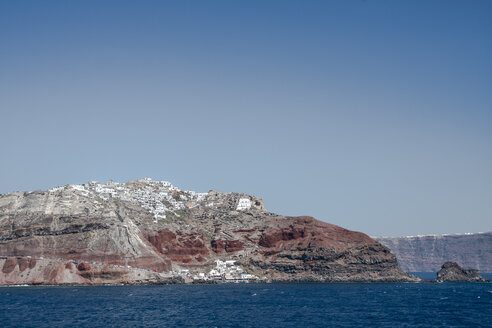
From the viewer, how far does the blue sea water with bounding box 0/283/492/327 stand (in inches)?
3479

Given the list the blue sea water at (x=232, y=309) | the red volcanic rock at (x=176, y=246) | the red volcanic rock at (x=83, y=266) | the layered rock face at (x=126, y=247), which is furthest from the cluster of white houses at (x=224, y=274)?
the blue sea water at (x=232, y=309)

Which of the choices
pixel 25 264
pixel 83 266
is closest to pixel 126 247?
pixel 83 266

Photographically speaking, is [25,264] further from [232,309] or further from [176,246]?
[232,309]

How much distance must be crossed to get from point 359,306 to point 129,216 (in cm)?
10930

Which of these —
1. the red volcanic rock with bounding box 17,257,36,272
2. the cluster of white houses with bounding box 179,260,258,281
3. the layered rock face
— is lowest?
the cluster of white houses with bounding box 179,260,258,281

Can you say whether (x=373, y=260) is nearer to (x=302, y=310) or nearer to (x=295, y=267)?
(x=295, y=267)

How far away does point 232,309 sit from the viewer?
105000 millimetres

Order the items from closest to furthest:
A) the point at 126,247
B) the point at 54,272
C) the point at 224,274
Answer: the point at 54,272, the point at 126,247, the point at 224,274

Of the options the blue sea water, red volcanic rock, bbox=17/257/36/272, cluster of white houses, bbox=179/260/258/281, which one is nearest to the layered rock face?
red volcanic rock, bbox=17/257/36/272

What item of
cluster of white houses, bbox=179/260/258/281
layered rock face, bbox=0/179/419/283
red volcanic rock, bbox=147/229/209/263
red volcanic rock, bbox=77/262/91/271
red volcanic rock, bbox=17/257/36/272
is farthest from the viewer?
red volcanic rock, bbox=147/229/209/263

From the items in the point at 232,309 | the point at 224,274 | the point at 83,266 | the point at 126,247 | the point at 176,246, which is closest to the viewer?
the point at 232,309

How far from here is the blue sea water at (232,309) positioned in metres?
88.4

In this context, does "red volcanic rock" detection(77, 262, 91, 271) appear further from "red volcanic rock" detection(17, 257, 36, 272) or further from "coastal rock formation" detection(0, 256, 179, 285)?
"red volcanic rock" detection(17, 257, 36, 272)

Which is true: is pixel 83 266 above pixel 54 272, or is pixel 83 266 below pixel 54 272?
above
